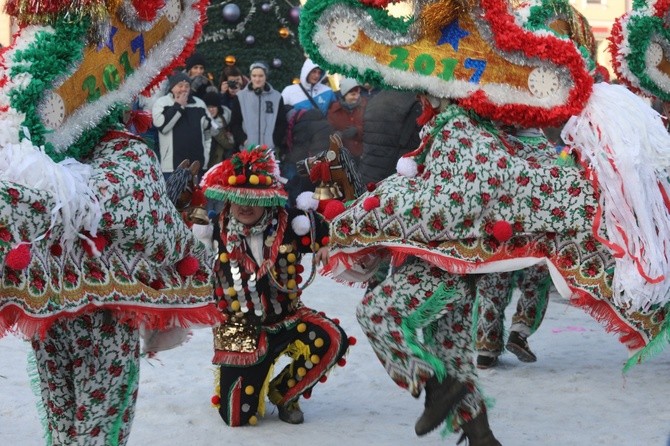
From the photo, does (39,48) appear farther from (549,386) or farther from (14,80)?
(549,386)

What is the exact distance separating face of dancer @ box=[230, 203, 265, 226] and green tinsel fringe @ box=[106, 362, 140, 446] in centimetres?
162

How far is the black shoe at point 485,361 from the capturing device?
6703mm

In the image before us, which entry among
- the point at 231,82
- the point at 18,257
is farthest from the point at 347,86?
the point at 18,257

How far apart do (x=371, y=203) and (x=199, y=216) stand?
114cm

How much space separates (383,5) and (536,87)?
714 mm

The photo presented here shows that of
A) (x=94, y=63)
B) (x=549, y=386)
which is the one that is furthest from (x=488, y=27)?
(x=549, y=386)

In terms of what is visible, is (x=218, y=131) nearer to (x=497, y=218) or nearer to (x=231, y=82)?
(x=231, y=82)

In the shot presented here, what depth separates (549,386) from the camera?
6352mm

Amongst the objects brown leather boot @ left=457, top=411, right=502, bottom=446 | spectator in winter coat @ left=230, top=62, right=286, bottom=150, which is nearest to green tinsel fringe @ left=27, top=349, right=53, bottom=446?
brown leather boot @ left=457, top=411, right=502, bottom=446

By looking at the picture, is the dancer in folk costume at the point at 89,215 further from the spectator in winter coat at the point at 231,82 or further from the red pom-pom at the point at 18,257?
the spectator in winter coat at the point at 231,82

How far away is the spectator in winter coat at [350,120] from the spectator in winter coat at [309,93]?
1.52ft

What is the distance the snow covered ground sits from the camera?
5410mm

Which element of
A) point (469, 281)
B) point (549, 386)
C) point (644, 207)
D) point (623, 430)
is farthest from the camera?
point (549, 386)

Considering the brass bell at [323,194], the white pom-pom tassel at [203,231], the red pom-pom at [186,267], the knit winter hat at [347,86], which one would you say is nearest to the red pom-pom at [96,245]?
the red pom-pom at [186,267]
